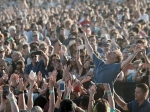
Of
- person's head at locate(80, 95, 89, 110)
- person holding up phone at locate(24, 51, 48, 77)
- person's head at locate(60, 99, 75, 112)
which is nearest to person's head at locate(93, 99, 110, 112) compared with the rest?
person's head at locate(60, 99, 75, 112)

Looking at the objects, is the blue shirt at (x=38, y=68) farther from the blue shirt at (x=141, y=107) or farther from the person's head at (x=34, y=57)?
the blue shirt at (x=141, y=107)

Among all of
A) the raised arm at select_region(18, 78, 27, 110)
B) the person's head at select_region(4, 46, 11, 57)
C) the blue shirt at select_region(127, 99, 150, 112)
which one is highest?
the person's head at select_region(4, 46, 11, 57)

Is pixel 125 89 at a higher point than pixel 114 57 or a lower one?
lower

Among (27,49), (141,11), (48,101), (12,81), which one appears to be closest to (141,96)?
(48,101)

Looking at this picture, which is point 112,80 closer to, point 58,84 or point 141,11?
point 58,84

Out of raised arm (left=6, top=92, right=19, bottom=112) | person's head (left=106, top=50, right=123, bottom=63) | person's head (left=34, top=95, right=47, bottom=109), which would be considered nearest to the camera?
raised arm (left=6, top=92, right=19, bottom=112)

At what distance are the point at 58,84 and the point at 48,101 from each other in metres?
0.46

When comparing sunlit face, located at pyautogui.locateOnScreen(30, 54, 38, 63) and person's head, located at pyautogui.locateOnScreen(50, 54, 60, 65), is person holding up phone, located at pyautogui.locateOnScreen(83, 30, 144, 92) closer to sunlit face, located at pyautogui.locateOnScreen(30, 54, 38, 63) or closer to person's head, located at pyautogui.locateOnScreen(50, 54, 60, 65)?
person's head, located at pyautogui.locateOnScreen(50, 54, 60, 65)

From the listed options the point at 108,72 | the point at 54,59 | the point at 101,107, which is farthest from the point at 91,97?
the point at 54,59

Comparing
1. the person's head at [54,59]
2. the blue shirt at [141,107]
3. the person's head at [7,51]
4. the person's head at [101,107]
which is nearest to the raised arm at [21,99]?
the person's head at [101,107]

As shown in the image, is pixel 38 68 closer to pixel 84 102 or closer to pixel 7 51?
pixel 7 51

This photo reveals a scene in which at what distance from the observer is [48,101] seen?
8.26 m

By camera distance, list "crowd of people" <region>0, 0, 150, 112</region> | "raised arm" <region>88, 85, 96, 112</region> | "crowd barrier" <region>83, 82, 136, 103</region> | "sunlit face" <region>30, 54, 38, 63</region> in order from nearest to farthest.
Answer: "raised arm" <region>88, 85, 96, 112</region>
"crowd of people" <region>0, 0, 150, 112</region>
"crowd barrier" <region>83, 82, 136, 103</region>
"sunlit face" <region>30, 54, 38, 63</region>

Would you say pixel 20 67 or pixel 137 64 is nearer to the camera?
pixel 137 64
